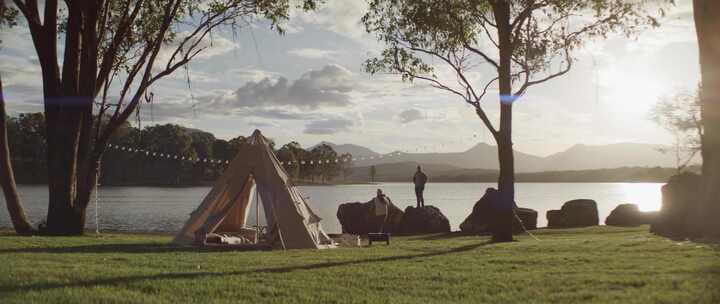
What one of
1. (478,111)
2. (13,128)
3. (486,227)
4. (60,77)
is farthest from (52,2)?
(13,128)

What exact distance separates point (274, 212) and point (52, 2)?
951 cm

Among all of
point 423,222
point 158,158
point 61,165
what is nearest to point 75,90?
point 61,165

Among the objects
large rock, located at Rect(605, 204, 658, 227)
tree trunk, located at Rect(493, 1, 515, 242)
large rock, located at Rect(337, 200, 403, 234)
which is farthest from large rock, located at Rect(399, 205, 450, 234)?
tree trunk, located at Rect(493, 1, 515, 242)

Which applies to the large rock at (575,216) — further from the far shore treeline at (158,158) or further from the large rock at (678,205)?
the far shore treeline at (158,158)

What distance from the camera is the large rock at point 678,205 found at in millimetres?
17234

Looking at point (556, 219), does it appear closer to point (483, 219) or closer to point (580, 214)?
point (580, 214)

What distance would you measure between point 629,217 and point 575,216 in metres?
2.12

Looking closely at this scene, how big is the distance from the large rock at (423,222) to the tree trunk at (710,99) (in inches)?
513

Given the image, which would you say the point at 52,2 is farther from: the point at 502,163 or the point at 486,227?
the point at 486,227

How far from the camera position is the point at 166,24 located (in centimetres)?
2044

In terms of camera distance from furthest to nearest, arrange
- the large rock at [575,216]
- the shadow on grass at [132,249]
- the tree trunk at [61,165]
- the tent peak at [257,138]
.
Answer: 1. the large rock at [575,216]
2. the tree trunk at [61,165]
3. the tent peak at [257,138]
4. the shadow on grass at [132,249]

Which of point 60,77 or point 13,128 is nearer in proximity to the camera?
point 60,77

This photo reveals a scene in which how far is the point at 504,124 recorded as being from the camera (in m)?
20.3

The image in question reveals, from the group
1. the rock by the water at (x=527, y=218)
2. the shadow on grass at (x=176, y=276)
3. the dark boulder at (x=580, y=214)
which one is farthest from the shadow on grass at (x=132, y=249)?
the dark boulder at (x=580, y=214)
